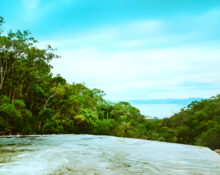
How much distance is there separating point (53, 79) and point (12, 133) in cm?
583

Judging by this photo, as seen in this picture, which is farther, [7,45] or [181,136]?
[181,136]

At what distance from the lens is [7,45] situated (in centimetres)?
1561

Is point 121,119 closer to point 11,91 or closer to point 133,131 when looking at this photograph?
point 133,131

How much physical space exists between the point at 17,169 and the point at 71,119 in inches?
686

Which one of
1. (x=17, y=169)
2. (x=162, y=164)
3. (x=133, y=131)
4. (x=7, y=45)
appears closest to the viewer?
(x=17, y=169)

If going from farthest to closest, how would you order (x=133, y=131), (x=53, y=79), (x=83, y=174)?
(x=133, y=131)
(x=53, y=79)
(x=83, y=174)

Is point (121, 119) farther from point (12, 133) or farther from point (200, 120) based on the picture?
point (12, 133)

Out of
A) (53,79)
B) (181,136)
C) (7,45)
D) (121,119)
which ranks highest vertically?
(7,45)

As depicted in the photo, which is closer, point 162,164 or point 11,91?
point 162,164

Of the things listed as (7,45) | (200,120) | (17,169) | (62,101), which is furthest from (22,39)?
(200,120)

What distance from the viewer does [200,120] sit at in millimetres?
31625

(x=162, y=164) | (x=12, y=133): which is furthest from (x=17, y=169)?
(x=12, y=133)

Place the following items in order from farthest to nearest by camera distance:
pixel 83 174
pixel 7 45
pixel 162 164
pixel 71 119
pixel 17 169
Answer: pixel 71 119
pixel 7 45
pixel 162 164
pixel 17 169
pixel 83 174

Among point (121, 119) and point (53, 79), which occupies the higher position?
point (53, 79)
